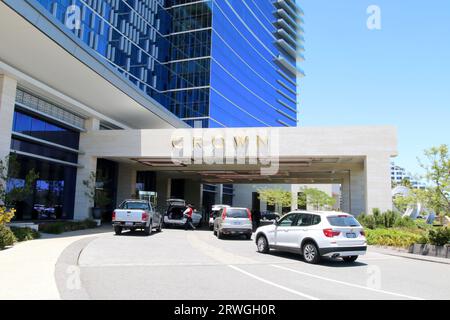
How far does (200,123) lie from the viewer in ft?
224

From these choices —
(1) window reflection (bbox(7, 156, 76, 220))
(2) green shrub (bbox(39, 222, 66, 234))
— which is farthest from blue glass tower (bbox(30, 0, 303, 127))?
(2) green shrub (bbox(39, 222, 66, 234))

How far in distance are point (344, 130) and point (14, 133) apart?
1840 centimetres

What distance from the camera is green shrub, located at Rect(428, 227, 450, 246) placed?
573 inches

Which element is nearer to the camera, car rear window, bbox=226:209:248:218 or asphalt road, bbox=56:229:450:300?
asphalt road, bbox=56:229:450:300

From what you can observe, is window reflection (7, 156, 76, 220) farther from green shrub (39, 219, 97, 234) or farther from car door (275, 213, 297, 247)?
car door (275, 213, 297, 247)

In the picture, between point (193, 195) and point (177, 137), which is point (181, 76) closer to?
point (193, 195)

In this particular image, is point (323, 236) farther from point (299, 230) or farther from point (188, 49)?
point (188, 49)

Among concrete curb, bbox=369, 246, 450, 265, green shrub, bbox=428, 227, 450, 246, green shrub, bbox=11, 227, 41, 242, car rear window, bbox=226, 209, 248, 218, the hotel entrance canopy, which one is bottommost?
concrete curb, bbox=369, 246, 450, 265

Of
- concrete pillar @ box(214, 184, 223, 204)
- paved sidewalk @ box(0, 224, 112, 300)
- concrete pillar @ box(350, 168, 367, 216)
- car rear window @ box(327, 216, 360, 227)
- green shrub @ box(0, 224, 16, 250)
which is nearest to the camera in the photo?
paved sidewalk @ box(0, 224, 112, 300)

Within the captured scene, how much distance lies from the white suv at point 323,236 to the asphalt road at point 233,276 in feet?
1.41

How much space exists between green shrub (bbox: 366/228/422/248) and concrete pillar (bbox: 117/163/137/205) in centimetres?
1998

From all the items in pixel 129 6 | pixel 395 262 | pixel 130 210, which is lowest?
pixel 395 262

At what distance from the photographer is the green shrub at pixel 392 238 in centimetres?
1619
